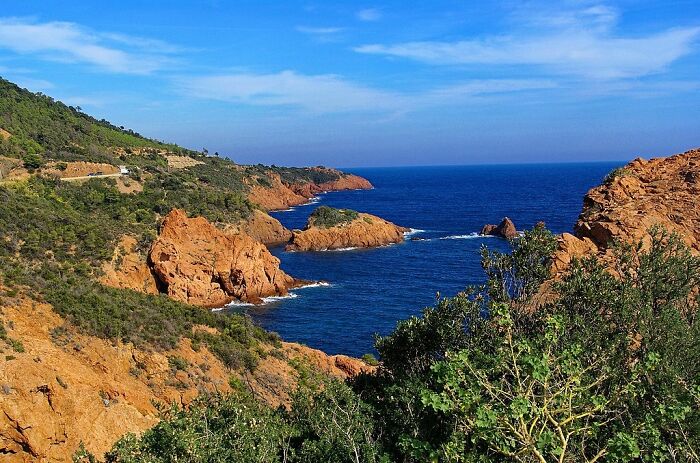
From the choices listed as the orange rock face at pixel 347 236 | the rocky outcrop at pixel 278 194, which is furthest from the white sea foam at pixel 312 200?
the orange rock face at pixel 347 236

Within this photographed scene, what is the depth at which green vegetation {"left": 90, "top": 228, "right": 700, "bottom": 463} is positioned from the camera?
8.88 metres

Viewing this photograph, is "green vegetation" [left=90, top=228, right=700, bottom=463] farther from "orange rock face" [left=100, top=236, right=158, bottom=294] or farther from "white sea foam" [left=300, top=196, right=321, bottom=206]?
"white sea foam" [left=300, top=196, right=321, bottom=206]

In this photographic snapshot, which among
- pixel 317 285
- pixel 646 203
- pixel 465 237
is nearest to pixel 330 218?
pixel 465 237

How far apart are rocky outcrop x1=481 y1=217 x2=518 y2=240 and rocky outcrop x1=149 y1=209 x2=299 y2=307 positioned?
47158 mm

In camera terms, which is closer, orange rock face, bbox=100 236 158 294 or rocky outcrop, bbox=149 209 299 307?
orange rock face, bbox=100 236 158 294

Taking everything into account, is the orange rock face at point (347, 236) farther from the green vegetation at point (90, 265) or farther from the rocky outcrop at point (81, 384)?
the rocky outcrop at point (81, 384)

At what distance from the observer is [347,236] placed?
93.7 m

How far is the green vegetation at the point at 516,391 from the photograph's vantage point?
8.88 meters

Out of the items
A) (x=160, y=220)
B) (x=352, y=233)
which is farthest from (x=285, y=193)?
(x=160, y=220)

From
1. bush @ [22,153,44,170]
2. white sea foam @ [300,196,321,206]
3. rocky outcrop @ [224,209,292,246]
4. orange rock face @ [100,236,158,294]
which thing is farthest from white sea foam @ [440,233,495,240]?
white sea foam @ [300,196,321,206]

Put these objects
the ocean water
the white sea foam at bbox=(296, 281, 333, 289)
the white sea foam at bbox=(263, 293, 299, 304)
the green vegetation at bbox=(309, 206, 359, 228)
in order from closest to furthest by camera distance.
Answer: the ocean water < the white sea foam at bbox=(263, 293, 299, 304) < the white sea foam at bbox=(296, 281, 333, 289) < the green vegetation at bbox=(309, 206, 359, 228)

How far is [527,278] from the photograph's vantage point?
52.3 ft

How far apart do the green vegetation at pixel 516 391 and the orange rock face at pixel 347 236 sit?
7188 cm

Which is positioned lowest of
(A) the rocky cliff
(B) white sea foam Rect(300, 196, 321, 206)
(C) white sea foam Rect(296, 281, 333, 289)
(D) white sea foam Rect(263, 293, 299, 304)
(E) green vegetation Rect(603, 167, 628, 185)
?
(D) white sea foam Rect(263, 293, 299, 304)
